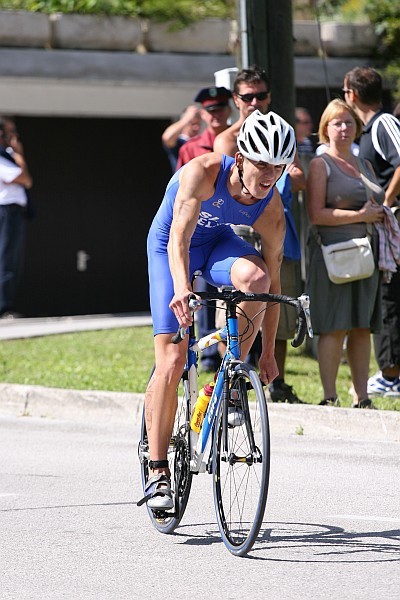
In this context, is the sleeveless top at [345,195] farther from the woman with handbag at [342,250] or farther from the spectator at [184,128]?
the spectator at [184,128]

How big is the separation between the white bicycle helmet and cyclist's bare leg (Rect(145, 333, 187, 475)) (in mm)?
916

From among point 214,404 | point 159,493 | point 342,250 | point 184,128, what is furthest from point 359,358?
point 184,128

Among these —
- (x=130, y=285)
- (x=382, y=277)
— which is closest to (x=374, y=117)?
(x=382, y=277)

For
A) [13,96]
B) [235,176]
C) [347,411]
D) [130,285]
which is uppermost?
[235,176]

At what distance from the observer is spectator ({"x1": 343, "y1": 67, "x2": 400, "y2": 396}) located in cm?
949

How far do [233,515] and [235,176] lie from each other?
145 cm

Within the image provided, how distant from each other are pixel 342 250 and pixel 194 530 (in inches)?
131

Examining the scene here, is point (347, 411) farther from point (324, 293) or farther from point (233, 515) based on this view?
point (233, 515)

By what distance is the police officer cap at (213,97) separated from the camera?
10102mm

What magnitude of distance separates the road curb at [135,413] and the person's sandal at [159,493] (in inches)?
109

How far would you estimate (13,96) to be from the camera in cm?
1672

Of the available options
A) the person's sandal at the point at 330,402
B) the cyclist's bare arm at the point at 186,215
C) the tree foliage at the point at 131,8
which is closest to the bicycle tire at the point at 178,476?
the cyclist's bare arm at the point at 186,215

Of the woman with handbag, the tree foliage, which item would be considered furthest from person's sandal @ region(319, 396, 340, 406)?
the tree foliage

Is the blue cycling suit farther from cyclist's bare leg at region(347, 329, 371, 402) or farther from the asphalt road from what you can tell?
cyclist's bare leg at region(347, 329, 371, 402)
